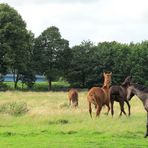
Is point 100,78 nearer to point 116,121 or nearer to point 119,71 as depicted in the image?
point 119,71

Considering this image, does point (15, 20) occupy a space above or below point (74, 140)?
above

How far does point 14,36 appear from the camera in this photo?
77875 millimetres

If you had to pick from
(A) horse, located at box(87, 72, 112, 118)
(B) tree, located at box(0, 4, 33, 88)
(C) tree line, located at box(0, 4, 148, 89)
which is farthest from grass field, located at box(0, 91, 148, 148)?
(C) tree line, located at box(0, 4, 148, 89)

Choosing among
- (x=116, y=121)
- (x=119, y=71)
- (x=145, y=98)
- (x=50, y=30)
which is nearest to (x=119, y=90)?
(x=116, y=121)

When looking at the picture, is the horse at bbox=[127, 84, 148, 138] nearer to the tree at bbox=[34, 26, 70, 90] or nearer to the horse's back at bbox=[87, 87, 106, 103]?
the horse's back at bbox=[87, 87, 106, 103]

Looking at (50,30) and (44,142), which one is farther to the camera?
(50,30)

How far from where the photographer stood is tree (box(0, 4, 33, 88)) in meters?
76.4

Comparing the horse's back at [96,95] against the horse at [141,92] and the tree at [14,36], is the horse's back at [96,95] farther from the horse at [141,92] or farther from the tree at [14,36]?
the tree at [14,36]

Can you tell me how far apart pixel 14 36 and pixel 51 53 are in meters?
20.3

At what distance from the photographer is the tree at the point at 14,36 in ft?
251

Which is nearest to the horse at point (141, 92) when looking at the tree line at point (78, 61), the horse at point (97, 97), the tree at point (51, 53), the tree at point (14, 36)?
the horse at point (97, 97)

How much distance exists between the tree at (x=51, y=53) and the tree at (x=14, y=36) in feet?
48.3

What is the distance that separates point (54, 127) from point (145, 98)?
408cm

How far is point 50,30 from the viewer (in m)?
101
